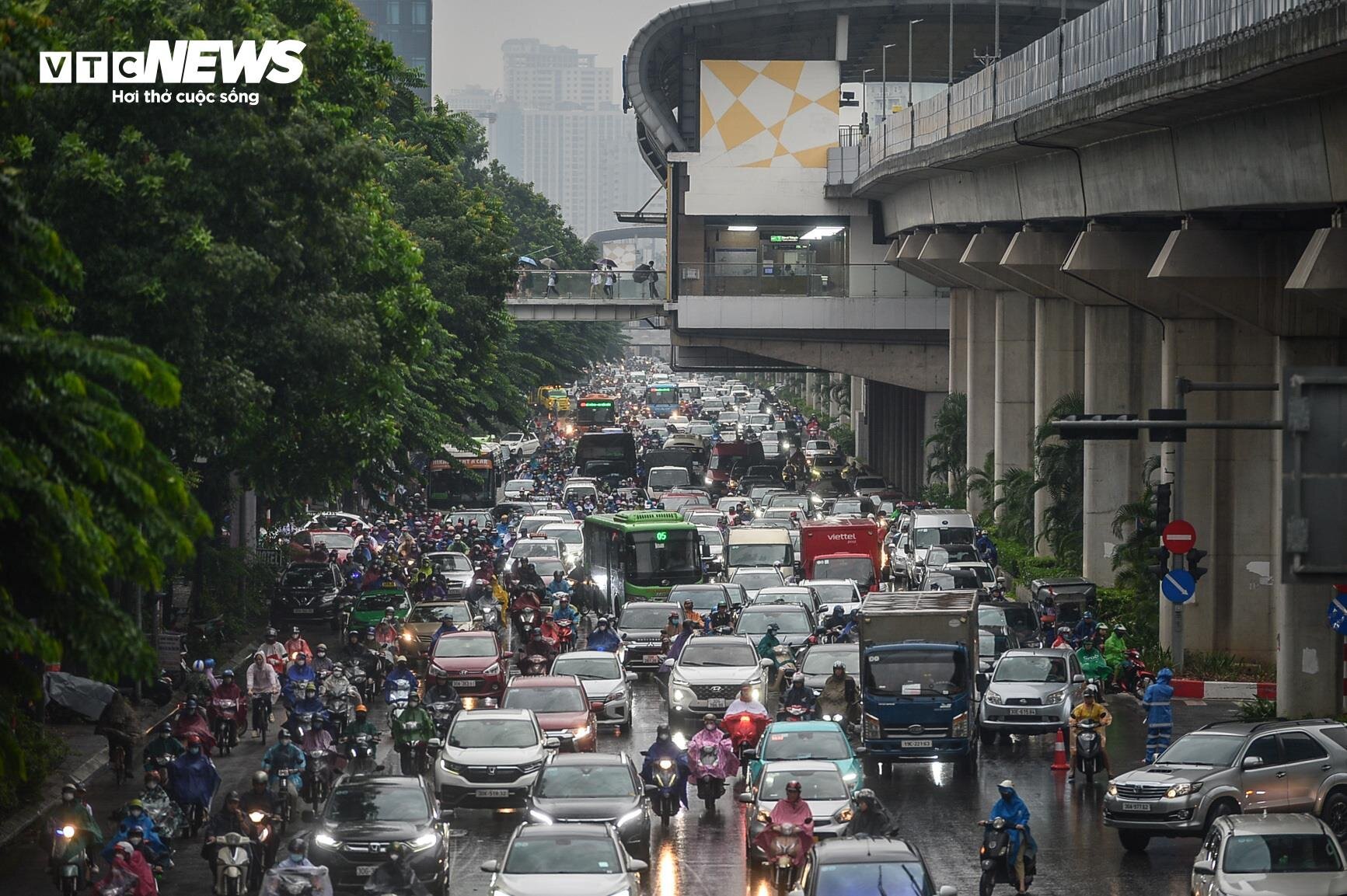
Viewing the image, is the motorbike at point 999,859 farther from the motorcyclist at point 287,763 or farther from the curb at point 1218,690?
the curb at point 1218,690

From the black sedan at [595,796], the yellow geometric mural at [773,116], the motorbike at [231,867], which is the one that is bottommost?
the motorbike at [231,867]

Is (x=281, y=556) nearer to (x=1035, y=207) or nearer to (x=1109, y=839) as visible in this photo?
(x=1035, y=207)

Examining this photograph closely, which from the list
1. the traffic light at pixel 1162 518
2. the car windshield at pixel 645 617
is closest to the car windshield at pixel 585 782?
the traffic light at pixel 1162 518

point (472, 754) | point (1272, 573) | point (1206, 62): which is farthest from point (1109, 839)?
point (1272, 573)

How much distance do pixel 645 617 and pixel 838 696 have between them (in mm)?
9841

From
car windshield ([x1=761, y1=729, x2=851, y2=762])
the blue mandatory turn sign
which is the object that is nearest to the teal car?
car windshield ([x1=761, y1=729, x2=851, y2=762])

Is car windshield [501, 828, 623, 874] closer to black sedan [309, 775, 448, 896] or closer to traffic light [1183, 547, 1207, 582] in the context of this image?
black sedan [309, 775, 448, 896]

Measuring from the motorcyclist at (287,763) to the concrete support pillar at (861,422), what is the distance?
8276 centimetres

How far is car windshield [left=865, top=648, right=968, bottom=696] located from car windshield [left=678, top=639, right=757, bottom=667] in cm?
443

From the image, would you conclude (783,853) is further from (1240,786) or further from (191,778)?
(191,778)

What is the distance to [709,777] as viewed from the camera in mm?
27406

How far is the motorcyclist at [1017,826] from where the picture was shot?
21.4m

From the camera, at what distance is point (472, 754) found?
27078 mm

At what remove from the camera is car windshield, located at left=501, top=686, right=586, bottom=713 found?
30.5 metres
